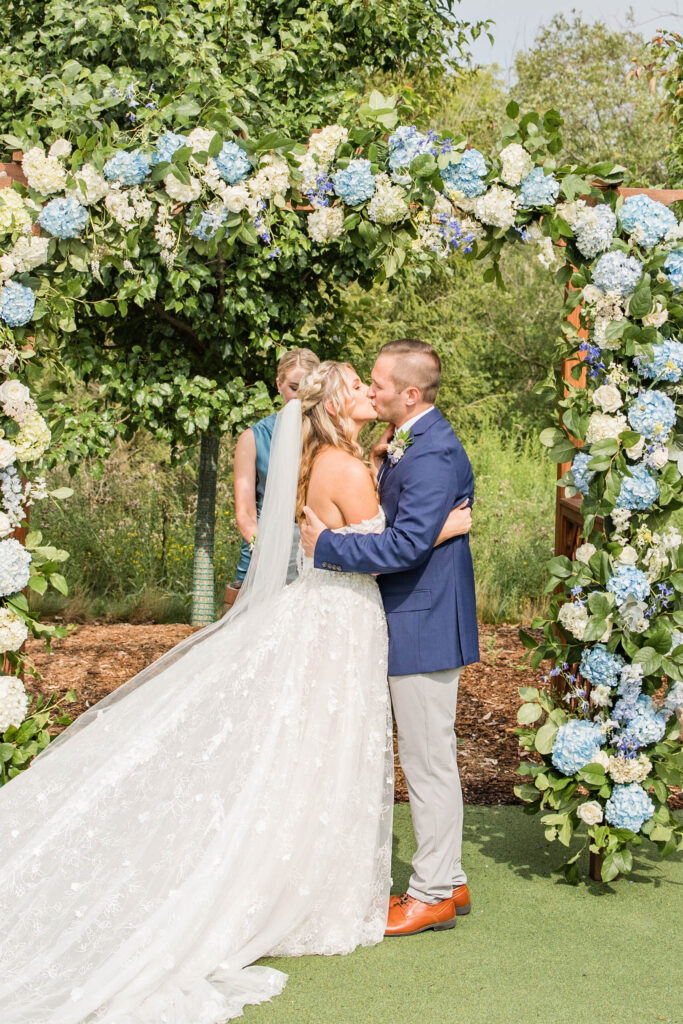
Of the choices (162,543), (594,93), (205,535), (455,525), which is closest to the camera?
(455,525)

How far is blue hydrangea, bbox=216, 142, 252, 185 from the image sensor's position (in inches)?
144

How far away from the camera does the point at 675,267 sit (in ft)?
11.6

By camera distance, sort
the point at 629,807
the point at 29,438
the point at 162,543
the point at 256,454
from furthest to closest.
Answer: the point at 162,543, the point at 256,454, the point at 29,438, the point at 629,807

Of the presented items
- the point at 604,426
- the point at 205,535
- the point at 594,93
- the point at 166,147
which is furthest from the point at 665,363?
the point at 594,93

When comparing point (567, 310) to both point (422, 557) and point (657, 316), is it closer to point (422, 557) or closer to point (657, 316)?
point (657, 316)

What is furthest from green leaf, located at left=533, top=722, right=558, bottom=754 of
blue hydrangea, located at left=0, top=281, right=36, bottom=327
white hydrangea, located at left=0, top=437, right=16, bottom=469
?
blue hydrangea, located at left=0, top=281, right=36, bottom=327

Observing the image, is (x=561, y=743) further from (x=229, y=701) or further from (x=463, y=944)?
(x=229, y=701)

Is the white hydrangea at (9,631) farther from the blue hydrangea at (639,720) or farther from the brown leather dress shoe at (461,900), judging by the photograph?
the blue hydrangea at (639,720)

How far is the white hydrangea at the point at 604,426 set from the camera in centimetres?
354

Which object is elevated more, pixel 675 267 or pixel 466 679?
pixel 675 267

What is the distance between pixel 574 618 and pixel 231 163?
2011 millimetres

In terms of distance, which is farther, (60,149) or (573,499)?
(573,499)

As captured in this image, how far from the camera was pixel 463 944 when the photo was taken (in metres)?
3.30

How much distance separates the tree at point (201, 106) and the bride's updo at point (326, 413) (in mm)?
2147
